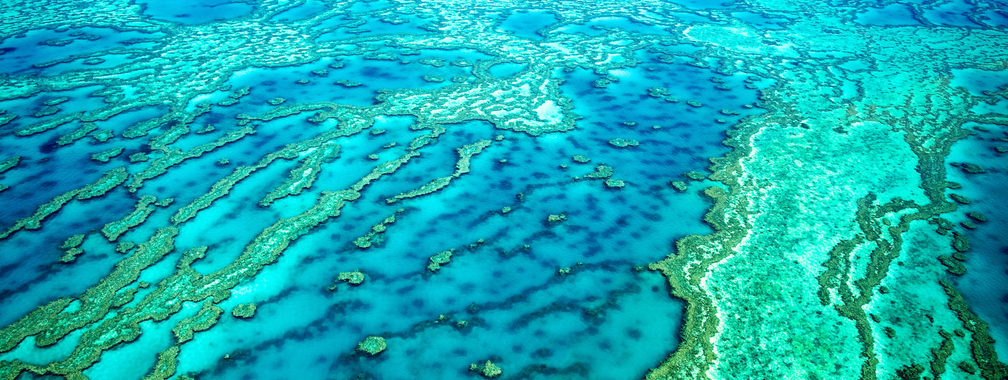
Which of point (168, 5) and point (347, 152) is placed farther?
point (168, 5)

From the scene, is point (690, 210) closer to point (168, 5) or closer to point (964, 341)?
point (964, 341)

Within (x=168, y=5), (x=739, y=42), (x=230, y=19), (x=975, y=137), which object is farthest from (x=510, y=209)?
(x=168, y=5)

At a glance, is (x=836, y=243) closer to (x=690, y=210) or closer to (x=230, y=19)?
(x=690, y=210)

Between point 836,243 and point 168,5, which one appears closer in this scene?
point 836,243

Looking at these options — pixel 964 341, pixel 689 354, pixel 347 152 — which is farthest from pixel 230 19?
pixel 964 341

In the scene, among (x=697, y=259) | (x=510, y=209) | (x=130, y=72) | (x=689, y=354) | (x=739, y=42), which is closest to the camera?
(x=689, y=354)

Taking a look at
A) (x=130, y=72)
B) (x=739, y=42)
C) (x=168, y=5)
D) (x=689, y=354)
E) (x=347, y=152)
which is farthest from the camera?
(x=168, y=5)

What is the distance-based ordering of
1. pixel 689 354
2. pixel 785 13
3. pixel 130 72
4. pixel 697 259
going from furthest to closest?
pixel 785 13
pixel 130 72
pixel 697 259
pixel 689 354
